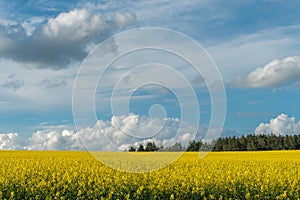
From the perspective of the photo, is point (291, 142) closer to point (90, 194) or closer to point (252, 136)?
point (252, 136)

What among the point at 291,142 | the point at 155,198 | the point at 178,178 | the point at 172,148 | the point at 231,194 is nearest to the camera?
the point at 155,198

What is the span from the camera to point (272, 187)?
51.6 feet

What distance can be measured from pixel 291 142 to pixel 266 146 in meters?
6.11

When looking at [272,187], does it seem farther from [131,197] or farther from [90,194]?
[90,194]

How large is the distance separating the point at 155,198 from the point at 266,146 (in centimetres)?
10021

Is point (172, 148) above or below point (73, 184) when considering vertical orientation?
above

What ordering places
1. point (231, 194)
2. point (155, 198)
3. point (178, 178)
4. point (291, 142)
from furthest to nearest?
point (291, 142) < point (178, 178) < point (231, 194) < point (155, 198)

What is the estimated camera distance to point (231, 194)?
15211 millimetres

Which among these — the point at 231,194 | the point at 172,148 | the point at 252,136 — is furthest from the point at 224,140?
the point at 231,194

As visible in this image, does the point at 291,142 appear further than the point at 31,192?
Yes

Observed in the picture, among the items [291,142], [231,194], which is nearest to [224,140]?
[291,142]

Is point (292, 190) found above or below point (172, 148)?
below

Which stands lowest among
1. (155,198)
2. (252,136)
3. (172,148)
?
(155,198)

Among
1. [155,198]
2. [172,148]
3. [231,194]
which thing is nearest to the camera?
[155,198]
